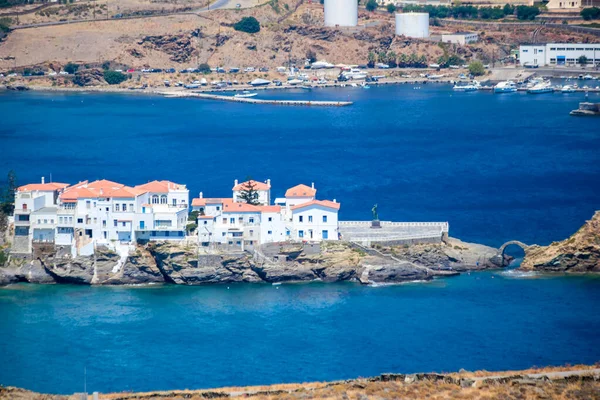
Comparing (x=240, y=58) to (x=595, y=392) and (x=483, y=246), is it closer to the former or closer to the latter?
(x=483, y=246)

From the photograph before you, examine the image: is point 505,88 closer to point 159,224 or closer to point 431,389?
point 159,224

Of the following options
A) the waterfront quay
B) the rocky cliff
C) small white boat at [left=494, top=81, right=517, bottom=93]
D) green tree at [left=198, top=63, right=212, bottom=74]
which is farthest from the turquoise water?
green tree at [left=198, top=63, right=212, bottom=74]

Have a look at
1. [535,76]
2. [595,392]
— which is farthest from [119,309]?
[535,76]

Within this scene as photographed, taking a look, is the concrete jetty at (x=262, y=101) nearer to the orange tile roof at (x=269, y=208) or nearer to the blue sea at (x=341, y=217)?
the blue sea at (x=341, y=217)

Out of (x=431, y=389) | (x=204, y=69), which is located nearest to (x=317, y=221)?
(x=431, y=389)

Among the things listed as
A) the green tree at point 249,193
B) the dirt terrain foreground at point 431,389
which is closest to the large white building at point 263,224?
the green tree at point 249,193

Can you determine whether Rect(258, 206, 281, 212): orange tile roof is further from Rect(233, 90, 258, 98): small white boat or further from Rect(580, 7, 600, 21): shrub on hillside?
Rect(580, 7, 600, 21): shrub on hillside
